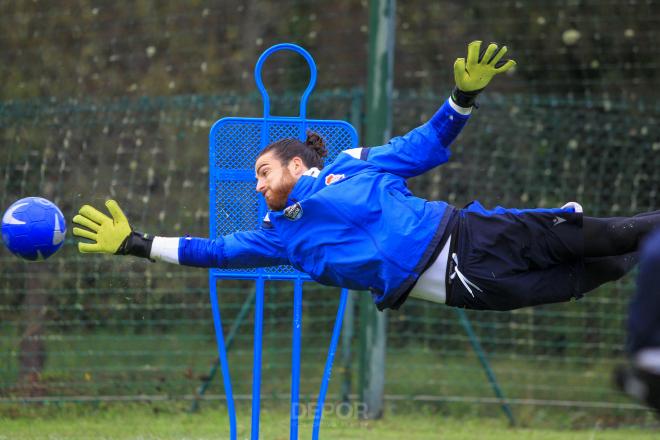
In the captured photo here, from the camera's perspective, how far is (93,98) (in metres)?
7.55

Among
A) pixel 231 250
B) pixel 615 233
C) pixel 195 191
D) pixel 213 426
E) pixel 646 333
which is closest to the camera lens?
pixel 646 333

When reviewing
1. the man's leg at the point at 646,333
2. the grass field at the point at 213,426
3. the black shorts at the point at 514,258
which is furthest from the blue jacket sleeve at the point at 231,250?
the man's leg at the point at 646,333

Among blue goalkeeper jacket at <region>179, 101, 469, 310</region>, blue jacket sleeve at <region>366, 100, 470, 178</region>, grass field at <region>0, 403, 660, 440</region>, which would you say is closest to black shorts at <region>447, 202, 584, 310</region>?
blue goalkeeper jacket at <region>179, 101, 469, 310</region>

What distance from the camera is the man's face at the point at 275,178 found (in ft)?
13.5

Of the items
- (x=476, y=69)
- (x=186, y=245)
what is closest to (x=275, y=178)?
(x=186, y=245)

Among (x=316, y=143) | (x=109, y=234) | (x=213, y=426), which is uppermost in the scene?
(x=316, y=143)

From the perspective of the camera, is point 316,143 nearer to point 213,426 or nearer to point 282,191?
point 282,191

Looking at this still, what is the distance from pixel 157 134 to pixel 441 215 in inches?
129

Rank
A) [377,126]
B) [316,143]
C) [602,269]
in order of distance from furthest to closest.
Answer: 1. [377,126]
2. [316,143]
3. [602,269]

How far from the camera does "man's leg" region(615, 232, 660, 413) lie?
7.97 ft

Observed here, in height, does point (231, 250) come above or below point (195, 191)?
below

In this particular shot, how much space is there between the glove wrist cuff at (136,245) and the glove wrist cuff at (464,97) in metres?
1.33

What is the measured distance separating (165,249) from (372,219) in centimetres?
87

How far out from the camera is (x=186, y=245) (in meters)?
4.15
